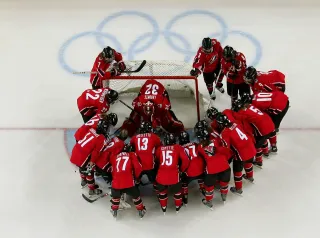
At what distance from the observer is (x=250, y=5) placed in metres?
5.98

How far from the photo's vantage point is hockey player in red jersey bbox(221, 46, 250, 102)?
14.2 ft

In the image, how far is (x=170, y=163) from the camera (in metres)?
3.60

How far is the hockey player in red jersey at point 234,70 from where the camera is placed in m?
4.33

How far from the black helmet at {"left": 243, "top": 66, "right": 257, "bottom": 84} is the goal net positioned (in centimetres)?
59

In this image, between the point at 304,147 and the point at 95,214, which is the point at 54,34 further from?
the point at 304,147

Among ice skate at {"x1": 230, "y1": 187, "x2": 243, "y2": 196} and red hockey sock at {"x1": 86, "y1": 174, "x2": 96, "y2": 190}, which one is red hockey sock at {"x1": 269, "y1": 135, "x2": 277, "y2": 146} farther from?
red hockey sock at {"x1": 86, "y1": 174, "x2": 96, "y2": 190}

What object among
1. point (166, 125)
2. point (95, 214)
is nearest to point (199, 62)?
point (166, 125)

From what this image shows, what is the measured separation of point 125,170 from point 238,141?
0.82 meters

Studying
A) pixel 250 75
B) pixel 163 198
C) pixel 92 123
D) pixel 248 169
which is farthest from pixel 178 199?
pixel 250 75

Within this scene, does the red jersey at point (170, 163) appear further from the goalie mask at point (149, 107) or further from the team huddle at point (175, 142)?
the goalie mask at point (149, 107)

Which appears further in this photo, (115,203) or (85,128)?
(85,128)

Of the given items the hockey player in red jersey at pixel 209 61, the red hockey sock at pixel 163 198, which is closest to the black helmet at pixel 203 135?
the red hockey sock at pixel 163 198

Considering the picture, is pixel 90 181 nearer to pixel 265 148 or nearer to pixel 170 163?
pixel 170 163

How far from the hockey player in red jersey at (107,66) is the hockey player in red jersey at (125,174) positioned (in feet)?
3.13
